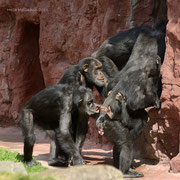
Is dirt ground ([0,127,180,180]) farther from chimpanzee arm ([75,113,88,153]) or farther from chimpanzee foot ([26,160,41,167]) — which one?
chimpanzee arm ([75,113,88,153])

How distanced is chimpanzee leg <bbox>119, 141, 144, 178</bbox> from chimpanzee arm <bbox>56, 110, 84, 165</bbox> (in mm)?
705

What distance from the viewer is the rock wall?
6559 millimetres

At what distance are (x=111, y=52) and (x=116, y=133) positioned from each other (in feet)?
5.79

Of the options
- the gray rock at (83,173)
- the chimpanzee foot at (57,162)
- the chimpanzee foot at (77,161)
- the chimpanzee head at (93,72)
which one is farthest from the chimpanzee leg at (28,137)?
the gray rock at (83,173)

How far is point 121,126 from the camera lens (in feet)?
20.6

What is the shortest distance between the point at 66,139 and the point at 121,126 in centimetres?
92

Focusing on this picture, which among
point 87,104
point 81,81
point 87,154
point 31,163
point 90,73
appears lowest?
point 87,154

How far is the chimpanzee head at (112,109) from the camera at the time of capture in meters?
6.21

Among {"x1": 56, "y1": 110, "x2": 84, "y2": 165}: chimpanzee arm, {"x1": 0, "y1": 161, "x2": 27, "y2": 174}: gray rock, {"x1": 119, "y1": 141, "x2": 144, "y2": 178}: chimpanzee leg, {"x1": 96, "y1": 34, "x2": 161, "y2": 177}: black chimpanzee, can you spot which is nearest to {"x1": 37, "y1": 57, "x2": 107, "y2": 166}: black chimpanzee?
{"x1": 56, "y1": 110, "x2": 84, "y2": 165}: chimpanzee arm

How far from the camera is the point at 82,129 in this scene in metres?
7.40

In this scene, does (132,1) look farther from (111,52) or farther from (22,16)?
(22,16)

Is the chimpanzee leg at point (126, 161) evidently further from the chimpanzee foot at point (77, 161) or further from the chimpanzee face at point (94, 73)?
the chimpanzee face at point (94, 73)

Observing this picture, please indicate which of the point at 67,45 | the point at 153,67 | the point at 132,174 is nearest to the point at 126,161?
the point at 132,174

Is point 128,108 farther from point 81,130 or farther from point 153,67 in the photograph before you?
point 81,130
